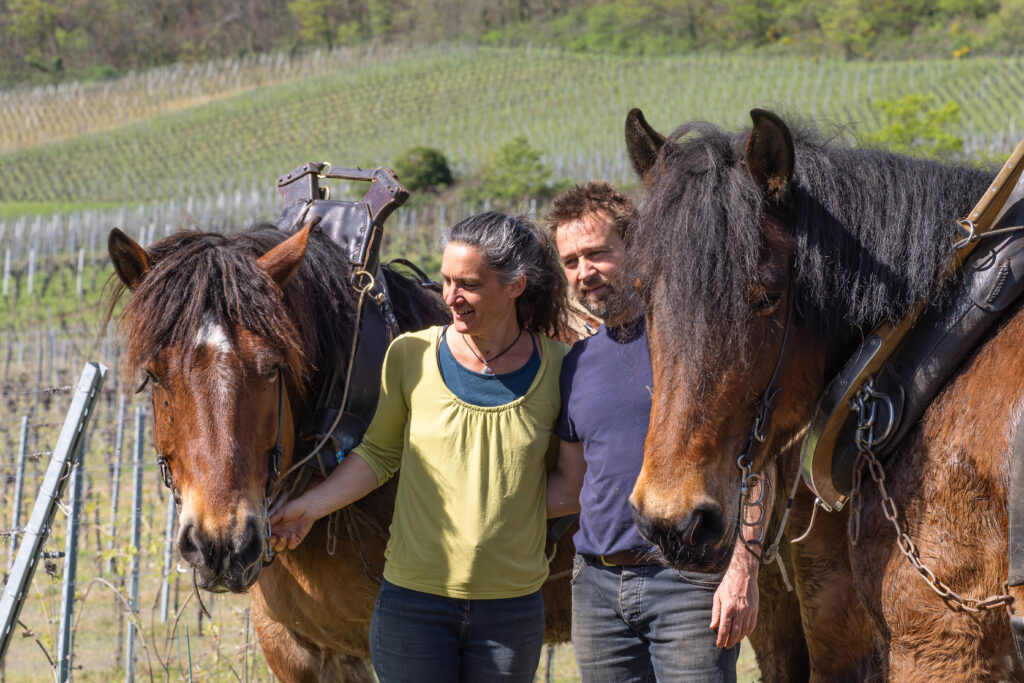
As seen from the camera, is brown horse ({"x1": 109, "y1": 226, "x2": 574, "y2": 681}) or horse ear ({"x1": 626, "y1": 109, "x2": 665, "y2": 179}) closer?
horse ear ({"x1": 626, "y1": 109, "x2": 665, "y2": 179})

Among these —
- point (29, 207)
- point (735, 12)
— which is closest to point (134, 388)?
point (29, 207)

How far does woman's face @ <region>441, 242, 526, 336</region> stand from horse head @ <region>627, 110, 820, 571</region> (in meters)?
0.56

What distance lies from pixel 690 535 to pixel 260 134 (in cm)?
5367

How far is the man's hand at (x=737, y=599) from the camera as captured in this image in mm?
2352

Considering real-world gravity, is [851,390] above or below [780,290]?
below

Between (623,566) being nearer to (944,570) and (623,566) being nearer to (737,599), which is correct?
(737,599)

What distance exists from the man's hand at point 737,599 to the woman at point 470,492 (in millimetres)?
562

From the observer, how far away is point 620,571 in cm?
260

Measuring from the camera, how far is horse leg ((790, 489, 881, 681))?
2.44 meters

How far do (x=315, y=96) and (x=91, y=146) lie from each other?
1345 cm

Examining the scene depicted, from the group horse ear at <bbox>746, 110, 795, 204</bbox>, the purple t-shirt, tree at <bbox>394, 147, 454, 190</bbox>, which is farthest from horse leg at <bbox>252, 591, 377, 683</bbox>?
tree at <bbox>394, 147, 454, 190</bbox>

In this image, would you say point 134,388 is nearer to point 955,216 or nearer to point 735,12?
point 955,216

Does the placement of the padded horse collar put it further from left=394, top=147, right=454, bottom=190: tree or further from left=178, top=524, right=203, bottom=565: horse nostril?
left=394, top=147, right=454, bottom=190: tree

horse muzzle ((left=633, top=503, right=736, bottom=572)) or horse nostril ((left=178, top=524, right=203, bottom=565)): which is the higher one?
horse muzzle ((left=633, top=503, right=736, bottom=572))
